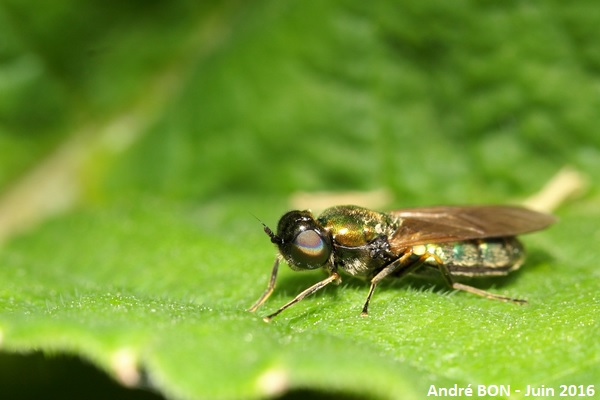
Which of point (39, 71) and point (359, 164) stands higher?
point (39, 71)

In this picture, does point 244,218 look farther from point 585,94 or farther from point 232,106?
point 585,94

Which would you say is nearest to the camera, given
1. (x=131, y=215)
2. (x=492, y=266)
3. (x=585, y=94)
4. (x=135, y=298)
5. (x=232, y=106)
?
(x=135, y=298)

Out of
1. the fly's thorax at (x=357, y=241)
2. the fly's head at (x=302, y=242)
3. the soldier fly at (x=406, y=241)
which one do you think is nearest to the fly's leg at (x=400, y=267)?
the soldier fly at (x=406, y=241)

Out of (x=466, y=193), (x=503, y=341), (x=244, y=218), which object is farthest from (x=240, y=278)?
(x=466, y=193)

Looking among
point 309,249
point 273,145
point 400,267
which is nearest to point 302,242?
point 309,249

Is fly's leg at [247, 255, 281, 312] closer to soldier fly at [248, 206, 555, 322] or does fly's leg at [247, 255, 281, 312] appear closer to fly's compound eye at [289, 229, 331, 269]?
soldier fly at [248, 206, 555, 322]

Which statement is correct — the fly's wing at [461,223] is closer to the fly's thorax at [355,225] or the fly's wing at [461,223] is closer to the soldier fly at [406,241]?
the soldier fly at [406,241]

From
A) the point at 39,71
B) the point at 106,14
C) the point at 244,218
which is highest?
the point at 106,14

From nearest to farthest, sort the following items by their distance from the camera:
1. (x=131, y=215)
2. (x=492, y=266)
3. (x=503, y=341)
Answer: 1. (x=503, y=341)
2. (x=492, y=266)
3. (x=131, y=215)

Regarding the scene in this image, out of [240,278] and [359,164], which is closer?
[240,278]
